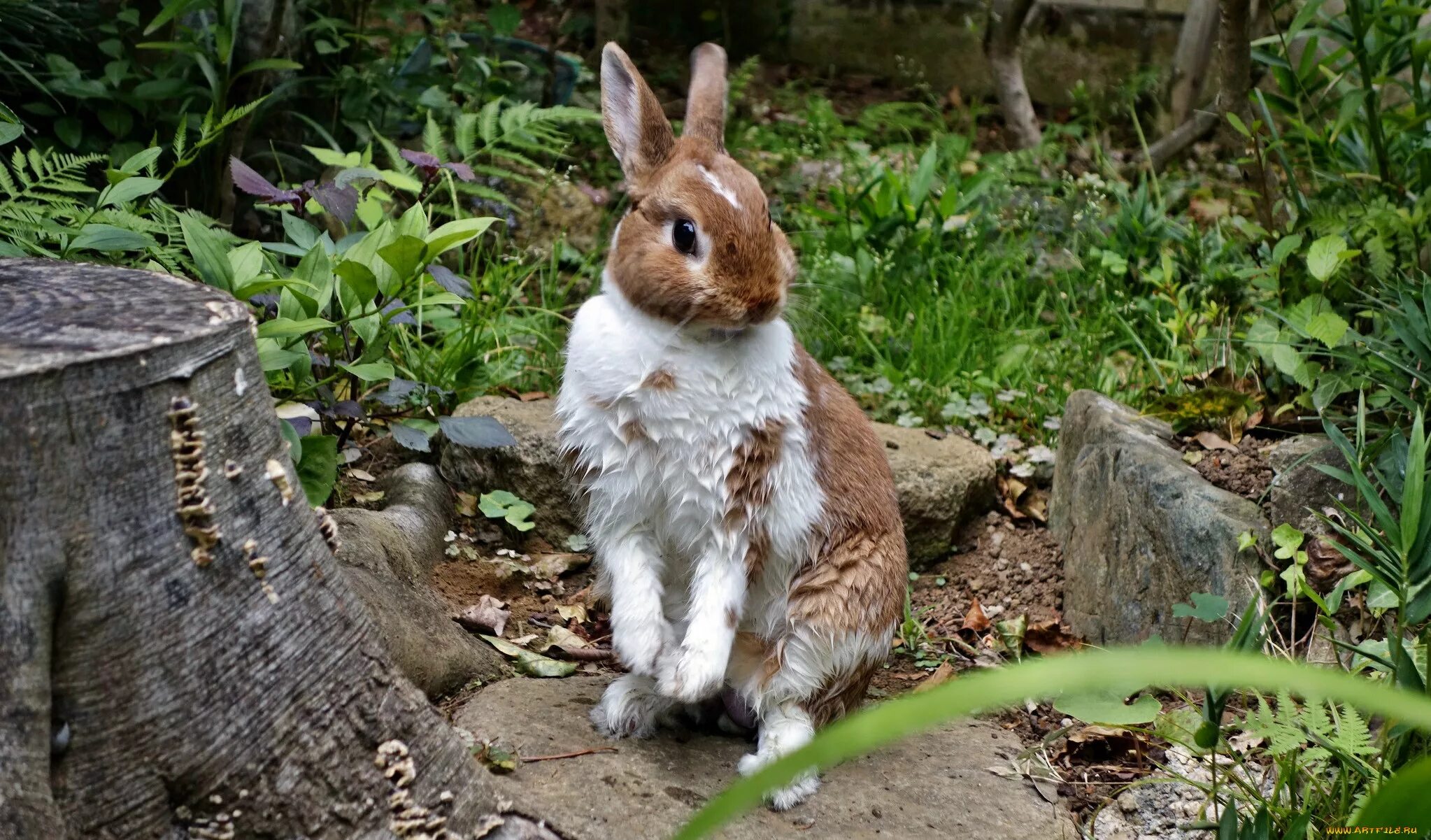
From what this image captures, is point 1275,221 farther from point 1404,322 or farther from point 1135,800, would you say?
point 1135,800

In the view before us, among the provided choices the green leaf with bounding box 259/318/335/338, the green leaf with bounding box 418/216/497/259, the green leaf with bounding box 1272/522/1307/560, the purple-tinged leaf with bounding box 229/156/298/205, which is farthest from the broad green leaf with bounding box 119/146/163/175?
the green leaf with bounding box 1272/522/1307/560

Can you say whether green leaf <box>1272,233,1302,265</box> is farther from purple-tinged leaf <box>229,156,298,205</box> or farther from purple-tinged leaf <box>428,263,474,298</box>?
purple-tinged leaf <box>229,156,298,205</box>

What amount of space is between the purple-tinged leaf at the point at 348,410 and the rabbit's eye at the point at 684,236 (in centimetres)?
112

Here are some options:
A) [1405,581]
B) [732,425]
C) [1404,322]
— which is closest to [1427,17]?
[1404,322]

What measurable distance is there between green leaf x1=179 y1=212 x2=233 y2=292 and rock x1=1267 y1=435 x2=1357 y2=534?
2.69 meters

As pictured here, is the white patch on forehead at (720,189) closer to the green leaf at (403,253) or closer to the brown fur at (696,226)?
the brown fur at (696,226)

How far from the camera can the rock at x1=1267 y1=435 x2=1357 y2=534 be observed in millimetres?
3223

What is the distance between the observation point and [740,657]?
283 cm

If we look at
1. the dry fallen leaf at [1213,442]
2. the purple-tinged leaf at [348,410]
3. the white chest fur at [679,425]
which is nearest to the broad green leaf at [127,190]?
the purple-tinged leaf at [348,410]

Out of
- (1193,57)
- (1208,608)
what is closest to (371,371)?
(1208,608)

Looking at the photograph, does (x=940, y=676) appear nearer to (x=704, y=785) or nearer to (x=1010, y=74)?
(x=704, y=785)

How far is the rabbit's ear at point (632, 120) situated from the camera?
2.71 meters

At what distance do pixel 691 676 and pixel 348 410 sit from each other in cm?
124

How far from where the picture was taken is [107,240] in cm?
252
